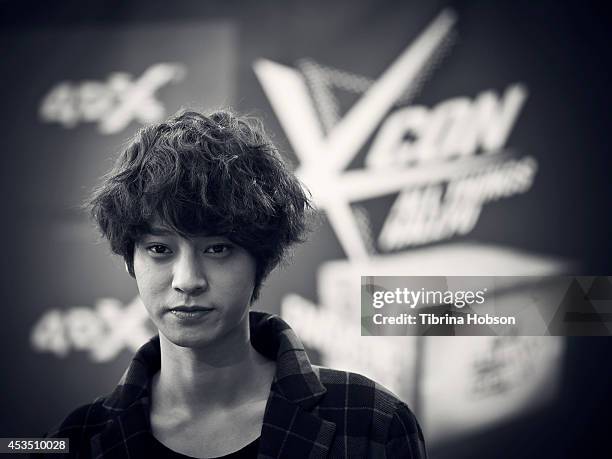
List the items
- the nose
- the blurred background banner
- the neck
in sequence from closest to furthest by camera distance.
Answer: the nose < the neck < the blurred background banner

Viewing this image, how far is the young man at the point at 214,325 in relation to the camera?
105 centimetres

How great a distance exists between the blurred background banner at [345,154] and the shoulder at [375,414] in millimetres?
1611

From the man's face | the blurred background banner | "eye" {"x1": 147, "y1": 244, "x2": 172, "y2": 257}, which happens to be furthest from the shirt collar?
the blurred background banner

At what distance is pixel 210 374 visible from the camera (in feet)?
3.74

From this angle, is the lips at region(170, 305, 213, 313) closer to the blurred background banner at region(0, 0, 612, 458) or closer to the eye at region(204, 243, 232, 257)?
the eye at region(204, 243, 232, 257)

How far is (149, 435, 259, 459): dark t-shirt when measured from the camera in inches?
42.1

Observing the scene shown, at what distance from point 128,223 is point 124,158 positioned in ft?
0.43

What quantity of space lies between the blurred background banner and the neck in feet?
5.24

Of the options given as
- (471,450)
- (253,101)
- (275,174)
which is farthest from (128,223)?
(471,450)

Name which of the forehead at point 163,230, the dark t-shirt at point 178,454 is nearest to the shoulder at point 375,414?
the dark t-shirt at point 178,454

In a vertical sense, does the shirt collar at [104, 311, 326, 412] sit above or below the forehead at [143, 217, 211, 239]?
below

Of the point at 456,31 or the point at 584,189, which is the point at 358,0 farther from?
the point at 584,189

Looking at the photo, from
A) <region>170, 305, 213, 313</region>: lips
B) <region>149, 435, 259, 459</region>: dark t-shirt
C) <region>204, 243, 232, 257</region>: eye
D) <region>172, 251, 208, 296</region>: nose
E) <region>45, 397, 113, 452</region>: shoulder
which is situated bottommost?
<region>149, 435, 259, 459</region>: dark t-shirt

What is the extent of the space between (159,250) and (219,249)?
0.33 feet
